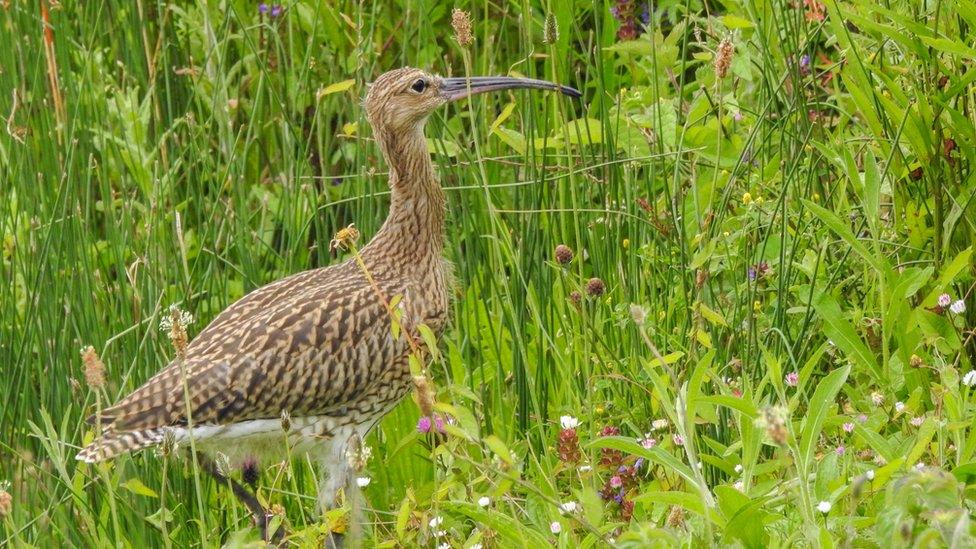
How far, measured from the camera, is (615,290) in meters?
4.61

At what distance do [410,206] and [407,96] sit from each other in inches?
12.8

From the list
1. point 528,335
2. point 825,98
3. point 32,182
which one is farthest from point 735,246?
point 32,182

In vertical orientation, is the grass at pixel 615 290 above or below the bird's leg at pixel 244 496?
above

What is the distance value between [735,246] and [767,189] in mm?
182

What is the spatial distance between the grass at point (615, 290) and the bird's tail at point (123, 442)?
12cm

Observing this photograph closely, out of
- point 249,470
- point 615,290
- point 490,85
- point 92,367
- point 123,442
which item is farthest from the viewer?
point 615,290

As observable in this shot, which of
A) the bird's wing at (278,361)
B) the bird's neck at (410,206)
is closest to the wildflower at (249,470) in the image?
the bird's wing at (278,361)

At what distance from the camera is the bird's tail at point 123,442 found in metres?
3.79

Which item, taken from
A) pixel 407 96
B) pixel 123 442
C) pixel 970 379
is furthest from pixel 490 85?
pixel 970 379

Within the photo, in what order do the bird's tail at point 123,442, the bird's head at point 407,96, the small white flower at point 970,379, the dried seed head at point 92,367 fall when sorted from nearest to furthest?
the dried seed head at point 92,367, the small white flower at point 970,379, the bird's tail at point 123,442, the bird's head at point 407,96

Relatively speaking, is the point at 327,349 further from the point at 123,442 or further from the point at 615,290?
the point at 615,290

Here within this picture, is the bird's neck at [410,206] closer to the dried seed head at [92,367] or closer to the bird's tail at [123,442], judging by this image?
the bird's tail at [123,442]

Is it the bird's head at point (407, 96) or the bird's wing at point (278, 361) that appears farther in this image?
the bird's head at point (407, 96)

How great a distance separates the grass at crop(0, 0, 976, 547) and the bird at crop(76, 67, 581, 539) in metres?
0.13
